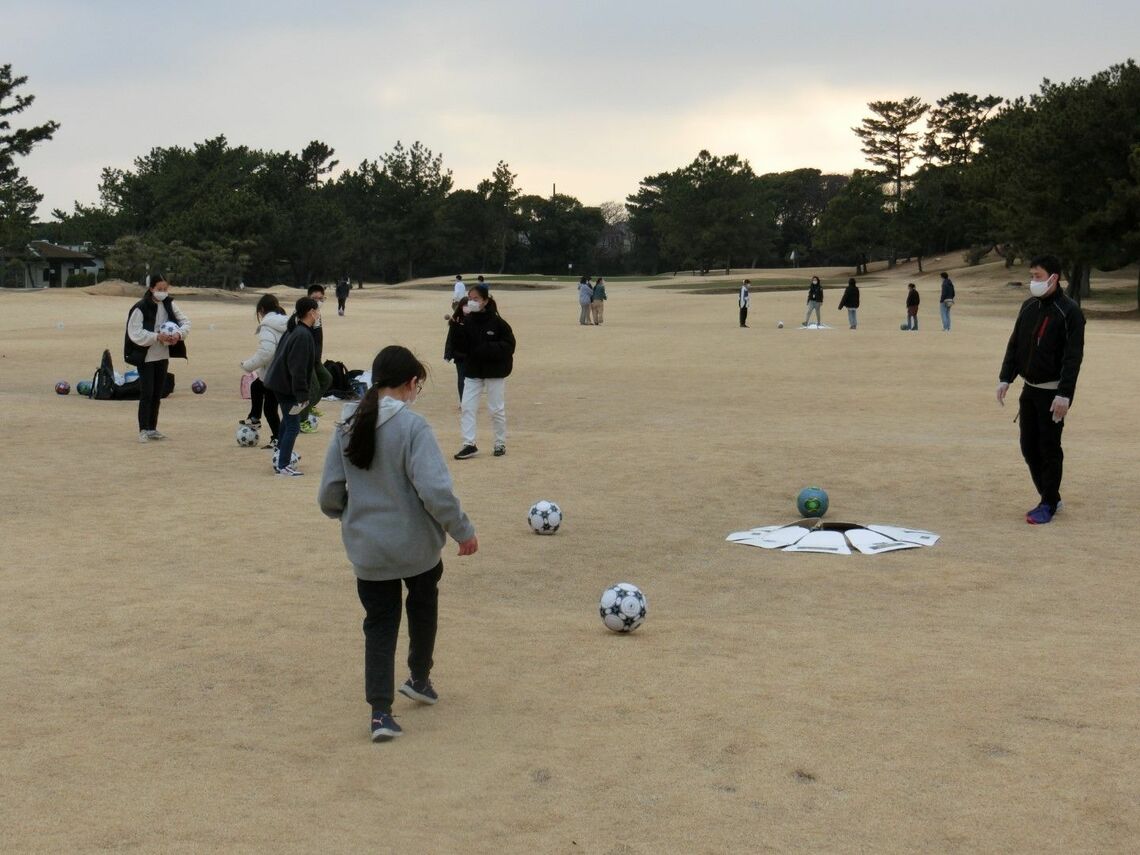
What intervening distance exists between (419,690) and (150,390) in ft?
36.4

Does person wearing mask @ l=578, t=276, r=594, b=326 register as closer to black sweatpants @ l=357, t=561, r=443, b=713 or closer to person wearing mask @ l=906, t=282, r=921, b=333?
person wearing mask @ l=906, t=282, r=921, b=333

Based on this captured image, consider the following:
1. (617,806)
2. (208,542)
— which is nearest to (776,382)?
(208,542)

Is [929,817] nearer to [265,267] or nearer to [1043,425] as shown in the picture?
[1043,425]

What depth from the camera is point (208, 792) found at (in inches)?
212

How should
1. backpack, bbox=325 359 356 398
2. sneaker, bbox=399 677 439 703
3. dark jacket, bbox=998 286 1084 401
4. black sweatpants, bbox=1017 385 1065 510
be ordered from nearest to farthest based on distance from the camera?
sneaker, bbox=399 677 439 703 → dark jacket, bbox=998 286 1084 401 → black sweatpants, bbox=1017 385 1065 510 → backpack, bbox=325 359 356 398

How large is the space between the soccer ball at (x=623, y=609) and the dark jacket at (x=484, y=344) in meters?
7.49

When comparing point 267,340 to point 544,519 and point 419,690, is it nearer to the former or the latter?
point 544,519

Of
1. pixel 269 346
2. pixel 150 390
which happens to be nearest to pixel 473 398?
pixel 269 346

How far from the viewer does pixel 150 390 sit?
16.5 m

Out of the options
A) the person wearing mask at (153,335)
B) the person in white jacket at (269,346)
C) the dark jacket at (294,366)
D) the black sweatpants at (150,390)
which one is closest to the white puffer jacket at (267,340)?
the person in white jacket at (269,346)

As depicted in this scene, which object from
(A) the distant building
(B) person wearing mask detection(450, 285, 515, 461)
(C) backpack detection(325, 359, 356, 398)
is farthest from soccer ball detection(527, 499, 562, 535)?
(A) the distant building

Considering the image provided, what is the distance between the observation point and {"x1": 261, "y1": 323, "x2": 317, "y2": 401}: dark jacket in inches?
530

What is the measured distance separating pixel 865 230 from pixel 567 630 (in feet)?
292

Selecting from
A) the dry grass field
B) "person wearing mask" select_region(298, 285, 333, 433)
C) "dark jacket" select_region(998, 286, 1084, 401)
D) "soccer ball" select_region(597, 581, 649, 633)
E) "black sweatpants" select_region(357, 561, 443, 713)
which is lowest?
the dry grass field
